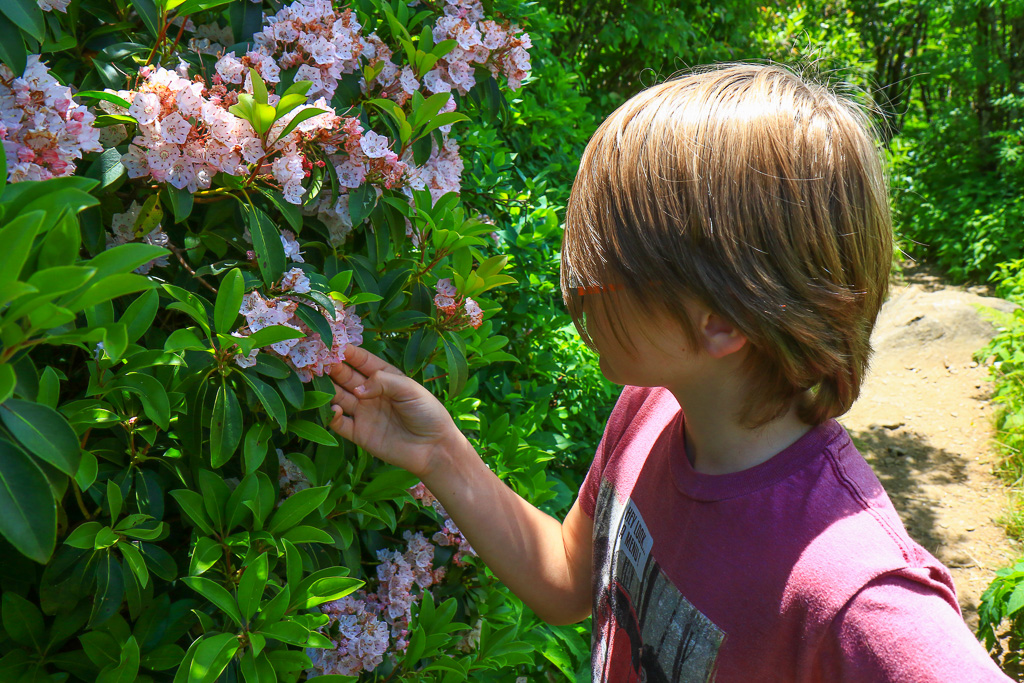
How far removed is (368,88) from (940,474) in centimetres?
625

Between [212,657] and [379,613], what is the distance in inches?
22.3

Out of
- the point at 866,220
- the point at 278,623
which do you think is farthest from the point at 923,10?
the point at 278,623

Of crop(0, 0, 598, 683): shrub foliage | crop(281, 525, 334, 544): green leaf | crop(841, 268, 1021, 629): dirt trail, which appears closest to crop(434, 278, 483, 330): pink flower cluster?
crop(0, 0, 598, 683): shrub foliage

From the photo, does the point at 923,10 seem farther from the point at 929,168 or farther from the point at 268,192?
the point at 268,192

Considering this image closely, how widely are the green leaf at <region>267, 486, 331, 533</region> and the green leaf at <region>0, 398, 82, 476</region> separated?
42cm

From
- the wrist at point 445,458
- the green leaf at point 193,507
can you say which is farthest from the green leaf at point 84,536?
the wrist at point 445,458

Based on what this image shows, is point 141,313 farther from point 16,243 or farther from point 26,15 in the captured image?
point 26,15

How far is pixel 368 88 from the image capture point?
4.98 feet

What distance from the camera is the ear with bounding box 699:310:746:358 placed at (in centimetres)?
128

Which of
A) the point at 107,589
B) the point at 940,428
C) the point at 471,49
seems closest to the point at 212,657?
the point at 107,589

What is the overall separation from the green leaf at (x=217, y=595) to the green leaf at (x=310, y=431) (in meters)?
0.26

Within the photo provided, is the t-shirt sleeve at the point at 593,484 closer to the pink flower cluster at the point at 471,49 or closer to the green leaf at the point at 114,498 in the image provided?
the pink flower cluster at the point at 471,49

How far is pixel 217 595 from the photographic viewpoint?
1.13 m

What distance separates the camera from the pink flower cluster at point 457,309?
1575 mm
